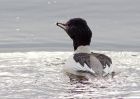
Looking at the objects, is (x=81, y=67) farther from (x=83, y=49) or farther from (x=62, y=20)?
(x=62, y=20)

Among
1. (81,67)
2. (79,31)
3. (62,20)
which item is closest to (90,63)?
(81,67)

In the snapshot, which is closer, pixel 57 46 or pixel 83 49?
pixel 83 49

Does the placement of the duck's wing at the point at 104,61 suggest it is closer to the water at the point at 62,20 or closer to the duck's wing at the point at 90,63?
the duck's wing at the point at 90,63

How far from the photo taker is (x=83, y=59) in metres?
14.9

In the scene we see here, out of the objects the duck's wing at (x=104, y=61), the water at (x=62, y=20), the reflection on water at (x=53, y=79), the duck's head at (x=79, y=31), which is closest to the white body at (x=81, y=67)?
the duck's wing at (x=104, y=61)

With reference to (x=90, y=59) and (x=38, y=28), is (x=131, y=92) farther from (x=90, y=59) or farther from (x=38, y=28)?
(x=38, y=28)

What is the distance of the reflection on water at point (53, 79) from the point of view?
40.8 ft

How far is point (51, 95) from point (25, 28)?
7.57 m

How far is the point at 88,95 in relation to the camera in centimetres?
1233

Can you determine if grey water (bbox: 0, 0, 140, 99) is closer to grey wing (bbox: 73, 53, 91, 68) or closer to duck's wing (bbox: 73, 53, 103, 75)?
duck's wing (bbox: 73, 53, 103, 75)

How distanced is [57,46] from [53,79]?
168 inches

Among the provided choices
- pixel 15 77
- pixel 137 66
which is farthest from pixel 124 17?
pixel 15 77

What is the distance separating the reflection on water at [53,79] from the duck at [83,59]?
27 cm

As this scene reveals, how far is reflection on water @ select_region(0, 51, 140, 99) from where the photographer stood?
12.4 meters
